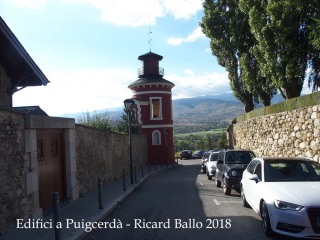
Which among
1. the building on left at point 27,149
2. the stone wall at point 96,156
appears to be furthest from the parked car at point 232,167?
the building on left at point 27,149

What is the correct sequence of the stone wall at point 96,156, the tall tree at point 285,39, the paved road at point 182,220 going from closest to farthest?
the paved road at point 182,220
the stone wall at point 96,156
the tall tree at point 285,39

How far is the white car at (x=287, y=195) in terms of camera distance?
7.20 meters

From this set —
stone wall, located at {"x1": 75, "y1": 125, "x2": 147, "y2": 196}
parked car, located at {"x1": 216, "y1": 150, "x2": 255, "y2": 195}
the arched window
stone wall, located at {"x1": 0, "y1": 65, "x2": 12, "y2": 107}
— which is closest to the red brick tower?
the arched window

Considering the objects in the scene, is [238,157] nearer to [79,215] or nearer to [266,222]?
[79,215]

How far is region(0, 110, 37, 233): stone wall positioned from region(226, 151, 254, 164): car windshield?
29.8 ft

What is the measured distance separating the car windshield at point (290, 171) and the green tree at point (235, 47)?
57.3ft

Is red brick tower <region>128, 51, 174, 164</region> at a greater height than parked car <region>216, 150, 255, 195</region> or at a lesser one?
greater

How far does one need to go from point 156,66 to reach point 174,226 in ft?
126

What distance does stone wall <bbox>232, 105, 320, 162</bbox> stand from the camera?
15.0 meters

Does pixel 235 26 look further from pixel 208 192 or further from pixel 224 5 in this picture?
pixel 208 192

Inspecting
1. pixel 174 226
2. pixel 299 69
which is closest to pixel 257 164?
pixel 174 226

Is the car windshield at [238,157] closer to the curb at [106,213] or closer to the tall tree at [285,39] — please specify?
the curb at [106,213]

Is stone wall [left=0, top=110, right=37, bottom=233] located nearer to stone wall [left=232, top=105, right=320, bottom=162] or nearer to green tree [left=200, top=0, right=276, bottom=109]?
stone wall [left=232, top=105, right=320, bottom=162]

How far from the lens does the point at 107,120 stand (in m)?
37.1
